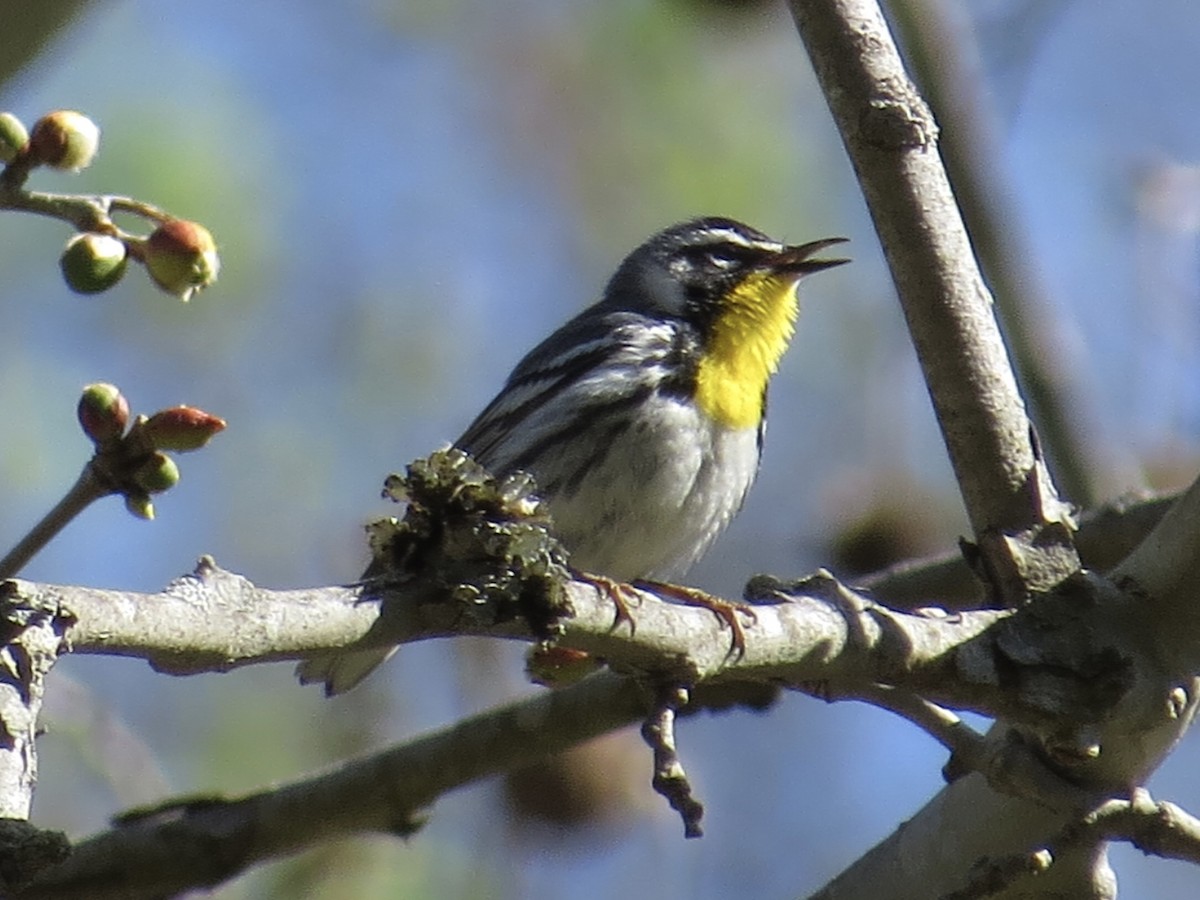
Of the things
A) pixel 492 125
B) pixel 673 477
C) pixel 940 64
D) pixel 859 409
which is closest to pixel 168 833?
pixel 673 477

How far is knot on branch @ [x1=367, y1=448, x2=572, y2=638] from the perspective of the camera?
2443 mm

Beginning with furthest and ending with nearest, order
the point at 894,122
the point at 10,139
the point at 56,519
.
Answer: the point at 894,122
the point at 10,139
the point at 56,519

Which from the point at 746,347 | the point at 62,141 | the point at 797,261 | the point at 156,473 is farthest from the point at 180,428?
the point at 797,261

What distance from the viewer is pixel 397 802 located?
449cm

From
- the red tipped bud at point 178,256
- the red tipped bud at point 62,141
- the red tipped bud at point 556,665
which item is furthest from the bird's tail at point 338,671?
the red tipped bud at point 62,141

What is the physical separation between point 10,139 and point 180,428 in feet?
1.76

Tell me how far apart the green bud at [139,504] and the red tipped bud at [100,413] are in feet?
0.30

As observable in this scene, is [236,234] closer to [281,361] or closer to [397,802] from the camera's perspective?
[281,361]

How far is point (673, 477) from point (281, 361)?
4.01 meters

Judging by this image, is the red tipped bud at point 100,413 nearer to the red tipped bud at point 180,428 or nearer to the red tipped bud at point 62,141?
the red tipped bud at point 180,428

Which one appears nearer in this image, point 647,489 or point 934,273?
point 934,273

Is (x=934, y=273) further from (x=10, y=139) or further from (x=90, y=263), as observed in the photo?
(x=10, y=139)

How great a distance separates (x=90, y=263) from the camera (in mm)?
2605

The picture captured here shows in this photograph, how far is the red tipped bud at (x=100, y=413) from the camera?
245 cm
